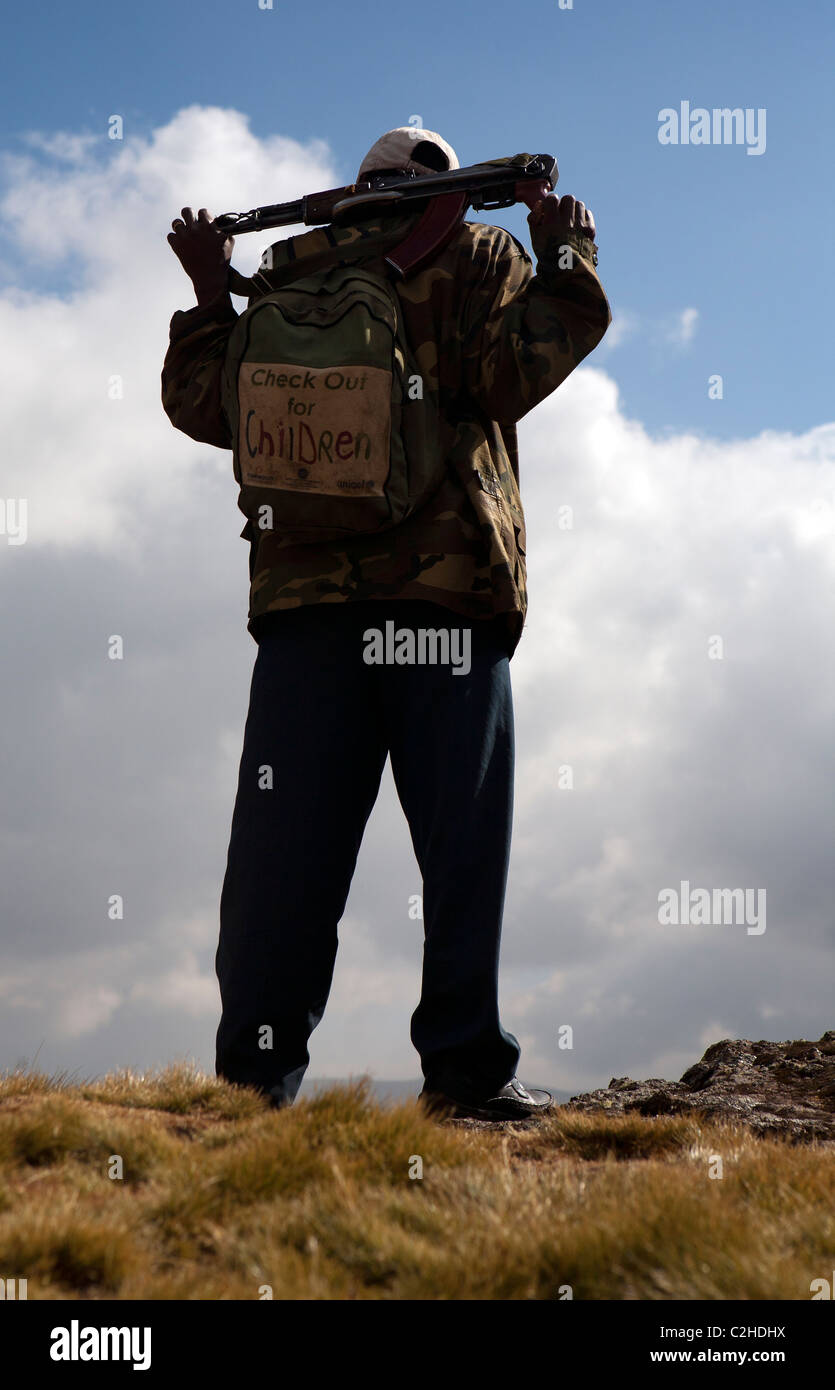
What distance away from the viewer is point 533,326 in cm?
352

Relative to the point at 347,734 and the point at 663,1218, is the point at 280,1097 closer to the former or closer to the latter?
the point at 347,734

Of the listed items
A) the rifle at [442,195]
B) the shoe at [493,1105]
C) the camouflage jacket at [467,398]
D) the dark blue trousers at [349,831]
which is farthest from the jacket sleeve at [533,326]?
the shoe at [493,1105]

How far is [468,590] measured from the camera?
350 centimetres

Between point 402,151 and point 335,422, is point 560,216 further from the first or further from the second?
point 335,422

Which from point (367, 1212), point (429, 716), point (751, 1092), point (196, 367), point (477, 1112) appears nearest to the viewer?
point (367, 1212)

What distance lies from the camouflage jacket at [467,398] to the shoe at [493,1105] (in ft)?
4.67

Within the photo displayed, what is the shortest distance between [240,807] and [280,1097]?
895 millimetres

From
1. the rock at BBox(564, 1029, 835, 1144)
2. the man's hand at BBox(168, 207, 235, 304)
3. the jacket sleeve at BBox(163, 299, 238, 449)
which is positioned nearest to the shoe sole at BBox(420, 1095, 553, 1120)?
the rock at BBox(564, 1029, 835, 1144)

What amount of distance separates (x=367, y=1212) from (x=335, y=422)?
7.32 ft

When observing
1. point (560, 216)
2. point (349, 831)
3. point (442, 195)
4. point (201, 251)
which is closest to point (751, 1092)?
point (349, 831)

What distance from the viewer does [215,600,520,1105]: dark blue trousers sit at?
339 centimetres

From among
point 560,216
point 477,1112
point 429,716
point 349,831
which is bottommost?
point 477,1112

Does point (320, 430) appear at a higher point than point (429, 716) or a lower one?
higher
